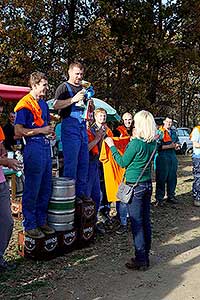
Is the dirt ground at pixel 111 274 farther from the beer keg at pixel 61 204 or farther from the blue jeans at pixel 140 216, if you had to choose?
the beer keg at pixel 61 204

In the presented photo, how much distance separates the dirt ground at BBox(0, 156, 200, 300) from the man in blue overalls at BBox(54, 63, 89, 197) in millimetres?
1071

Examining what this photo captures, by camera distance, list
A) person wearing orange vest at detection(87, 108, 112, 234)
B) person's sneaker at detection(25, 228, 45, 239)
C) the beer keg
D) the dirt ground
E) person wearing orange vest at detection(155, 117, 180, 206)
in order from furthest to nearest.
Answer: person wearing orange vest at detection(155, 117, 180, 206), person wearing orange vest at detection(87, 108, 112, 234), the beer keg, person's sneaker at detection(25, 228, 45, 239), the dirt ground

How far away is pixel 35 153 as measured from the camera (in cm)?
491

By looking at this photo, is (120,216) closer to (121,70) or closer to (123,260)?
(123,260)

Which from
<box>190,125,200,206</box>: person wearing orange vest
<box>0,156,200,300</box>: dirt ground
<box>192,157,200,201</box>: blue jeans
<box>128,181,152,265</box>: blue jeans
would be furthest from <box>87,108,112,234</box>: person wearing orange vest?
<box>192,157,200,201</box>: blue jeans

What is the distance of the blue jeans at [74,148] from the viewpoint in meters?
5.42

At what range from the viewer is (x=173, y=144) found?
8.41 m

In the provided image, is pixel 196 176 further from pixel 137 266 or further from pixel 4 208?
pixel 4 208

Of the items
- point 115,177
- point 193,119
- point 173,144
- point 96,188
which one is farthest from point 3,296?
point 193,119

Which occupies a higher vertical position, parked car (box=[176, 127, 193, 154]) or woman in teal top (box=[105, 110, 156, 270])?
woman in teal top (box=[105, 110, 156, 270])

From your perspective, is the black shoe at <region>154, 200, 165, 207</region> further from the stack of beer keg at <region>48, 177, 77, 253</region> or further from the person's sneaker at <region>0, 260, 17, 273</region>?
the person's sneaker at <region>0, 260, 17, 273</region>

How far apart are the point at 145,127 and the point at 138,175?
538mm

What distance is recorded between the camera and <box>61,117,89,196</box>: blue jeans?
542 cm

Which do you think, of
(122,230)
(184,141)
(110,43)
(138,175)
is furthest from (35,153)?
(184,141)
